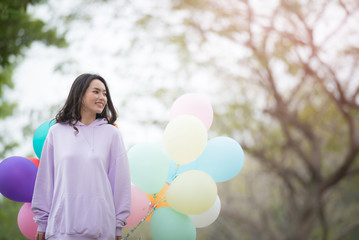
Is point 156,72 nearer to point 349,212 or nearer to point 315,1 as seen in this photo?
Result: point 315,1

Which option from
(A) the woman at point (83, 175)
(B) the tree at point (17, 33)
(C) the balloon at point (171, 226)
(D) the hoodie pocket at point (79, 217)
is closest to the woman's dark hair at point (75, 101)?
(A) the woman at point (83, 175)

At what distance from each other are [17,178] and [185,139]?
3.36 feet

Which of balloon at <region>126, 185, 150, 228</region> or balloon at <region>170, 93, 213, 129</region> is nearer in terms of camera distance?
balloon at <region>126, 185, 150, 228</region>

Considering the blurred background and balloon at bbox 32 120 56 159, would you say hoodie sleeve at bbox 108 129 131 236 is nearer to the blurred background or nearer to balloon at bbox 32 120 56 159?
balloon at bbox 32 120 56 159

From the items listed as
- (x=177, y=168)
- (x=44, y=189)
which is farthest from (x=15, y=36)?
(x=44, y=189)

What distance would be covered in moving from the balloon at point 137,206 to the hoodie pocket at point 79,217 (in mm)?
595

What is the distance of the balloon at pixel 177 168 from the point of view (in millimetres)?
2691

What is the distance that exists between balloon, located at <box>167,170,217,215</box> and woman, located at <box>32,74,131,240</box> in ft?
1.66

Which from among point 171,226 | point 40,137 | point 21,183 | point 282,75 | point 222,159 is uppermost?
point 40,137

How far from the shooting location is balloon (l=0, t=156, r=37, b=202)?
2.31 m

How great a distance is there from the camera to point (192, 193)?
7.61 feet

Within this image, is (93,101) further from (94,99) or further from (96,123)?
(96,123)

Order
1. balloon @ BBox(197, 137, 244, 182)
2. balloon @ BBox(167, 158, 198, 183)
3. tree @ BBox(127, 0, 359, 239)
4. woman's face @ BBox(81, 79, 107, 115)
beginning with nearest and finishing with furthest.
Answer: woman's face @ BBox(81, 79, 107, 115), balloon @ BBox(197, 137, 244, 182), balloon @ BBox(167, 158, 198, 183), tree @ BBox(127, 0, 359, 239)

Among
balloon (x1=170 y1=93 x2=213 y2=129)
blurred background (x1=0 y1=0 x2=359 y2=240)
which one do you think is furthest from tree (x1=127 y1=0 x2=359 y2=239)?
balloon (x1=170 y1=93 x2=213 y2=129)
